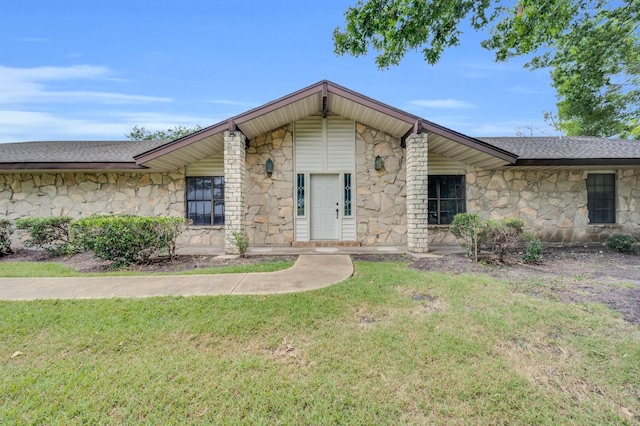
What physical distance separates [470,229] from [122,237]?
7.49 metres

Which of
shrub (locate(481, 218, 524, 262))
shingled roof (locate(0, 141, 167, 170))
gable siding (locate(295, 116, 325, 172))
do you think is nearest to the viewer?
shrub (locate(481, 218, 524, 262))

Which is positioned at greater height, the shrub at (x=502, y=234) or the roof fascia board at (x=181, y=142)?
the roof fascia board at (x=181, y=142)

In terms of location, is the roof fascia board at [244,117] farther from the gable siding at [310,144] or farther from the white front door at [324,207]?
the white front door at [324,207]

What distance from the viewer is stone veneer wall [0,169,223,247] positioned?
27.7 ft

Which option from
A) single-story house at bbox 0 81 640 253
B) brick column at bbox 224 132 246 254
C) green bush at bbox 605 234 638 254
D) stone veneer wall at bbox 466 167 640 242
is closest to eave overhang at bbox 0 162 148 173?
single-story house at bbox 0 81 640 253

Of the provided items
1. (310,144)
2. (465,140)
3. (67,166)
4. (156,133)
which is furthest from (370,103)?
(156,133)

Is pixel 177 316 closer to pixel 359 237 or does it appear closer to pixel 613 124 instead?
pixel 359 237

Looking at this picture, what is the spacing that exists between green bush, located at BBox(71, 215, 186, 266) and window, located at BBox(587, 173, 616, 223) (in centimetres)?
1237

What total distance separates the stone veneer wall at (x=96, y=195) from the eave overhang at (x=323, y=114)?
890mm

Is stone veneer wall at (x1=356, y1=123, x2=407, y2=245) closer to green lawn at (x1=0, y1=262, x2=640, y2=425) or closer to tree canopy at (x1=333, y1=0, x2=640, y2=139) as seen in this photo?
tree canopy at (x1=333, y1=0, x2=640, y2=139)

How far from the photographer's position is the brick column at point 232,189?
7074 millimetres

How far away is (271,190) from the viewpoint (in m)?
8.46

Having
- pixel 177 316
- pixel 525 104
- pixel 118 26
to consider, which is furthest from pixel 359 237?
pixel 525 104

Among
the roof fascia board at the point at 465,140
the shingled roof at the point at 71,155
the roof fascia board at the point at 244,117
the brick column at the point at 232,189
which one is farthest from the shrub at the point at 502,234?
the shingled roof at the point at 71,155
